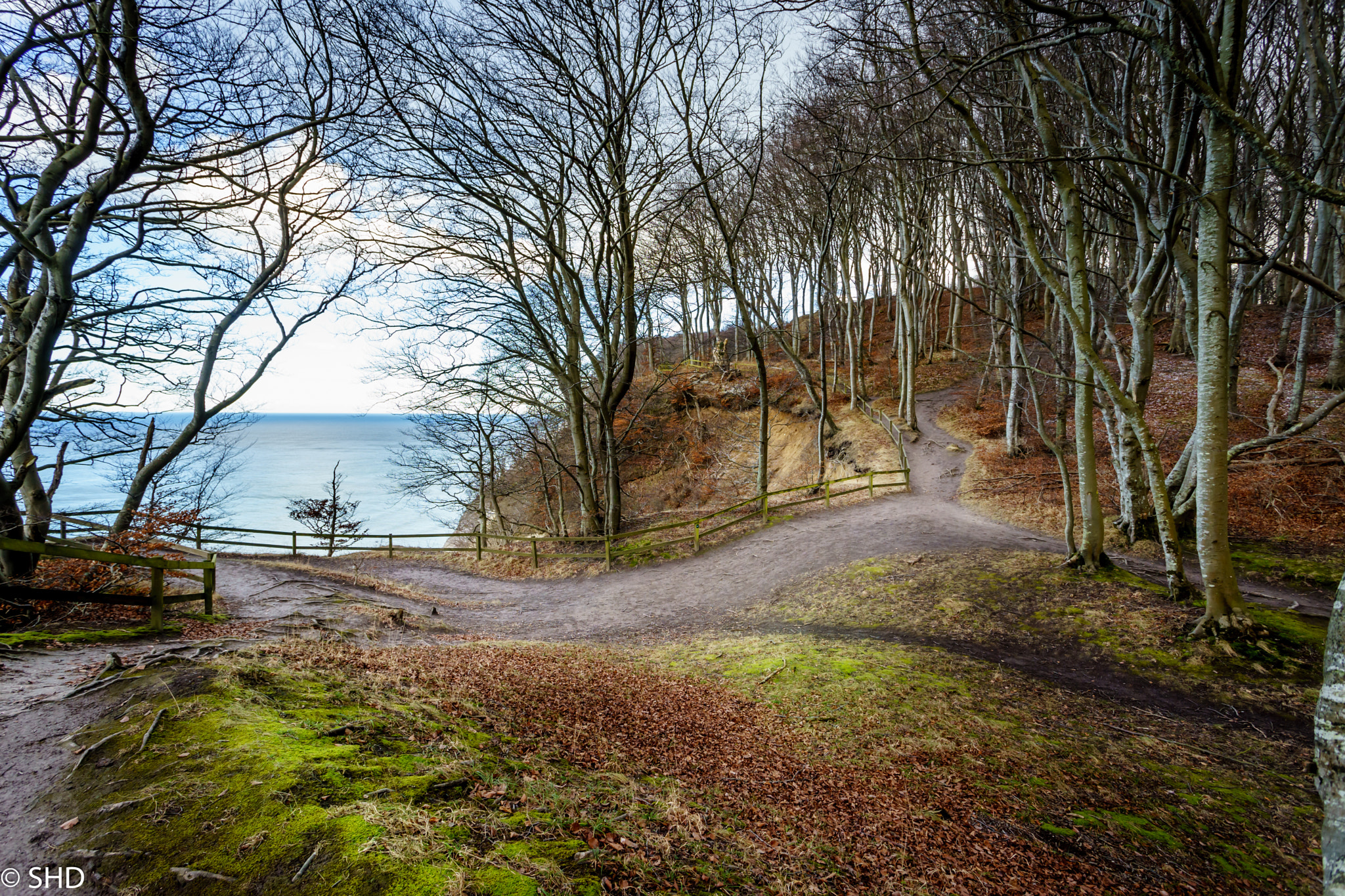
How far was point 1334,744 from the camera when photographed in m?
2.38

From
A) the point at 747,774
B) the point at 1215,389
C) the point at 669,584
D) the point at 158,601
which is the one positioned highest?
the point at 1215,389

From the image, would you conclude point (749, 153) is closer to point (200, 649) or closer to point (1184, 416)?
point (1184, 416)

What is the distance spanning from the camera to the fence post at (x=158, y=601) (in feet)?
18.9

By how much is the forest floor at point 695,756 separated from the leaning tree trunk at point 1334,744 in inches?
53.5

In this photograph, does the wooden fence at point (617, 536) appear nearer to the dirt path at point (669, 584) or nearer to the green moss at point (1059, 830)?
the dirt path at point (669, 584)

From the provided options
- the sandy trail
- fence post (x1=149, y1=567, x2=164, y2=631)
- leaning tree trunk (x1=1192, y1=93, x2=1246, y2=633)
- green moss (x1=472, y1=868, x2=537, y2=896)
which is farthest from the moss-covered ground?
fence post (x1=149, y1=567, x2=164, y2=631)

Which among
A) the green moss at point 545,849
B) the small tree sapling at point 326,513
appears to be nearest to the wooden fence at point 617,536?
the small tree sapling at point 326,513

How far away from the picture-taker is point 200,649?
456 cm

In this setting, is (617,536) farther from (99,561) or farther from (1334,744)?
(1334,744)

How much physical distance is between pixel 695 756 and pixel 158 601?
6.18 m

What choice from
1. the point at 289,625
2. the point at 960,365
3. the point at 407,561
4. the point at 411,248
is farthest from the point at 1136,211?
the point at 960,365

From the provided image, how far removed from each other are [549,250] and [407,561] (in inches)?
413

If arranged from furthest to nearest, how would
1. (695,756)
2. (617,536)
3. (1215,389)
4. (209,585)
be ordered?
(617,536) < (209,585) < (1215,389) < (695,756)

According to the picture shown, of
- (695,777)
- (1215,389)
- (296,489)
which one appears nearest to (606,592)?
(695,777)
